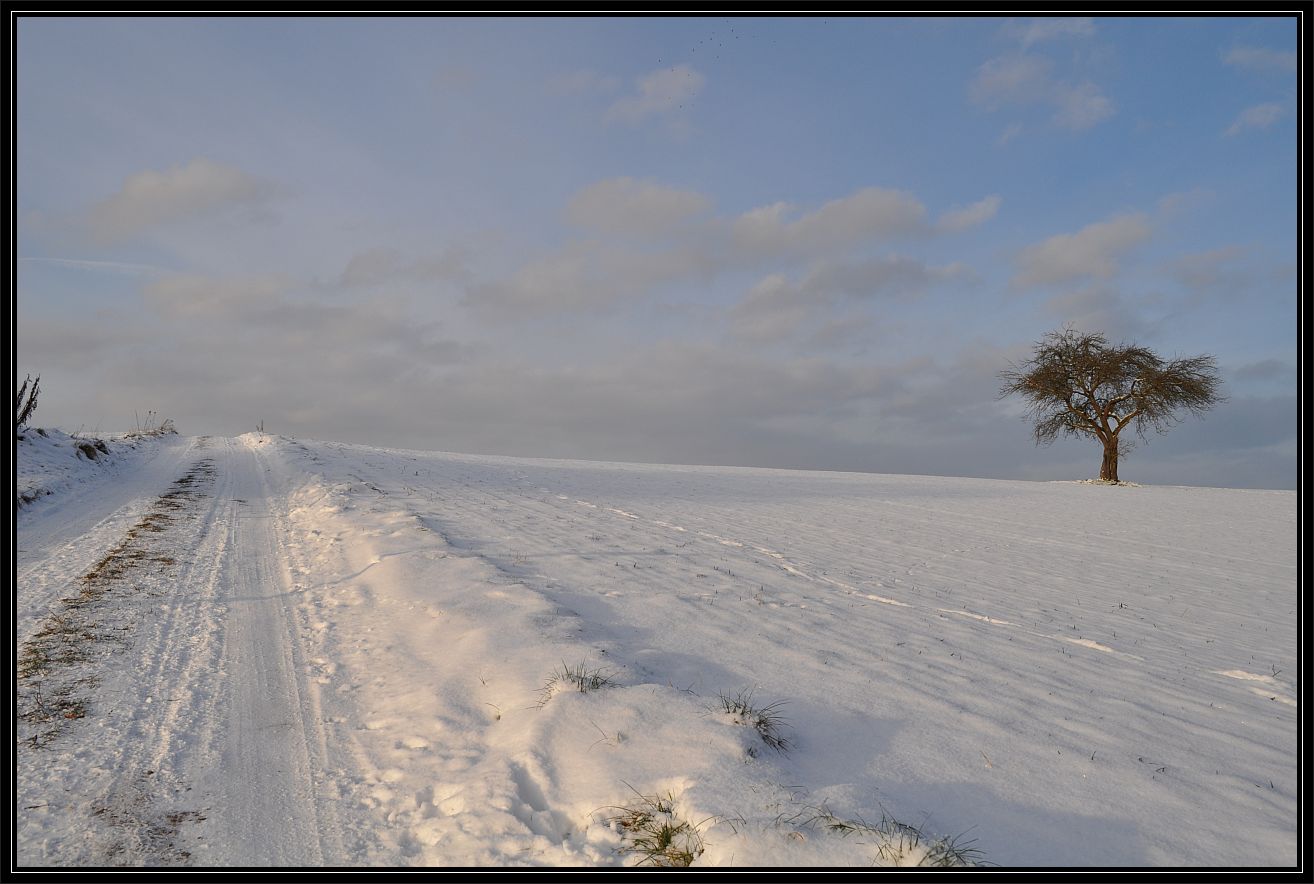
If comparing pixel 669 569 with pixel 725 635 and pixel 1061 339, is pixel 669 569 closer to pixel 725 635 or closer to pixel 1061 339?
pixel 725 635

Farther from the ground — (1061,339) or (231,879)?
(1061,339)

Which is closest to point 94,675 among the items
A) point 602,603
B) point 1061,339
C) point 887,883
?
point 602,603

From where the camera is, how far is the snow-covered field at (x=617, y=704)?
3.34 metres

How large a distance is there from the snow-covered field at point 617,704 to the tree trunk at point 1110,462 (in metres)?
29.7

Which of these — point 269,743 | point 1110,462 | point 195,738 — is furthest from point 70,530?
point 1110,462

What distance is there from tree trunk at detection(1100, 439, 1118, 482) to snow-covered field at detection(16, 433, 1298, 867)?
2974 centimetres

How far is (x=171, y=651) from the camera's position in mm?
5441

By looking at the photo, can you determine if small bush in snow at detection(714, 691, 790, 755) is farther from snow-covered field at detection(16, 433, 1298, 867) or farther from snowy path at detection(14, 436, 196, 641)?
snowy path at detection(14, 436, 196, 641)

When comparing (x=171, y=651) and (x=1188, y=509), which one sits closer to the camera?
(x=171, y=651)

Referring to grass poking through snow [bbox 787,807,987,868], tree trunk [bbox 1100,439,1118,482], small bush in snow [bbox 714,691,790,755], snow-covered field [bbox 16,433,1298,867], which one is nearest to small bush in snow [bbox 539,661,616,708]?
snow-covered field [bbox 16,433,1298,867]

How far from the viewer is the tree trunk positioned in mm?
37156

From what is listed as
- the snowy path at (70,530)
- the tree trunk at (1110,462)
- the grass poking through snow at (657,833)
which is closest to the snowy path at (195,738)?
the snowy path at (70,530)

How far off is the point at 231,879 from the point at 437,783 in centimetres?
105

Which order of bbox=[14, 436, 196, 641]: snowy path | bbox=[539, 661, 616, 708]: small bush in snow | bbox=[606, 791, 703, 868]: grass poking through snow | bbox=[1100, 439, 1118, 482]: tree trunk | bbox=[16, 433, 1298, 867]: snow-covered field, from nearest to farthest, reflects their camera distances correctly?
bbox=[606, 791, 703, 868]: grass poking through snow
bbox=[16, 433, 1298, 867]: snow-covered field
bbox=[539, 661, 616, 708]: small bush in snow
bbox=[14, 436, 196, 641]: snowy path
bbox=[1100, 439, 1118, 482]: tree trunk
